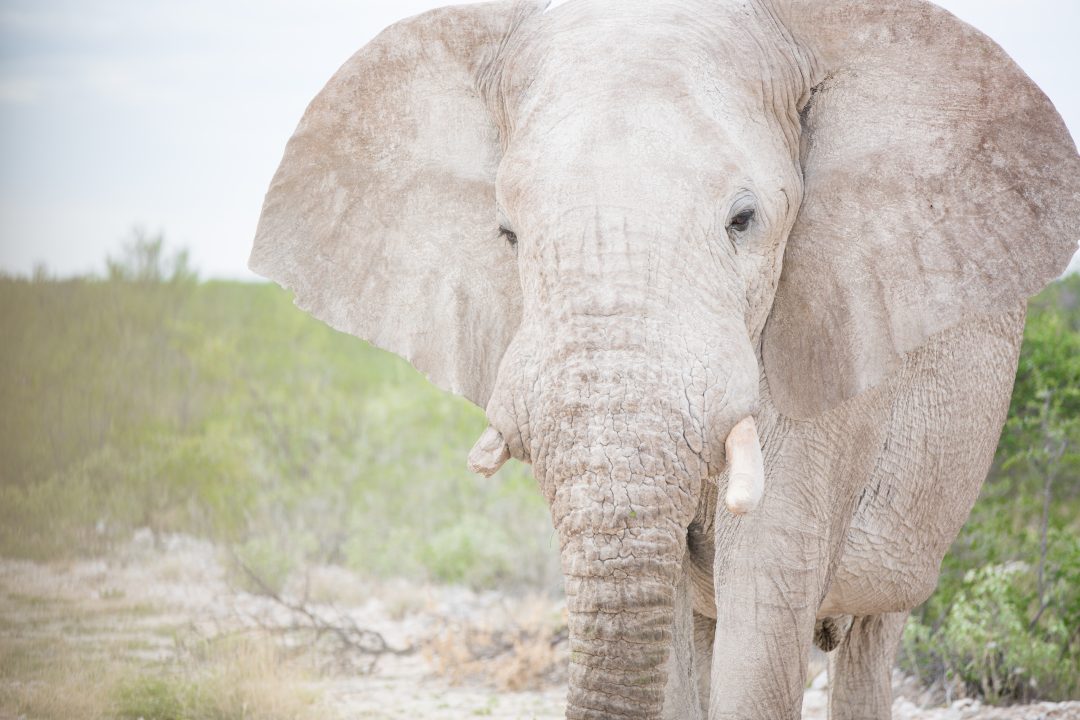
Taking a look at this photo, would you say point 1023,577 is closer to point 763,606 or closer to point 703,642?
point 703,642

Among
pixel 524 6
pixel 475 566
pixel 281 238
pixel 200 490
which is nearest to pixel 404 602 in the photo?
pixel 475 566

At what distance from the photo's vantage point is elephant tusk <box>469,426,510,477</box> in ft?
9.50

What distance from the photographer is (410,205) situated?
158 inches

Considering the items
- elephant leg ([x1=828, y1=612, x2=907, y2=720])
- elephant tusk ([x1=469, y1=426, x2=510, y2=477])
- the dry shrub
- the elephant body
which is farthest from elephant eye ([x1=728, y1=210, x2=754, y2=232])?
the dry shrub

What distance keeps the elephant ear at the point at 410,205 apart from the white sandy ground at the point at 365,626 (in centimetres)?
293

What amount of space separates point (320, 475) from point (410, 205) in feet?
25.9

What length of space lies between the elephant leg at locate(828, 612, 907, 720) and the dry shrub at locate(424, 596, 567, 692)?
6.78 ft

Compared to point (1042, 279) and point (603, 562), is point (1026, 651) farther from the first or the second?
point (603, 562)

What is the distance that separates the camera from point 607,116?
3072mm

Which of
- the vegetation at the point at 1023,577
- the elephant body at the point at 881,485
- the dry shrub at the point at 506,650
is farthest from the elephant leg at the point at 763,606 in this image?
the dry shrub at the point at 506,650

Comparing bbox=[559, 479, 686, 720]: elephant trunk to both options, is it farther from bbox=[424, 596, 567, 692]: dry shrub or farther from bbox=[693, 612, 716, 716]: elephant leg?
bbox=[424, 596, 567, 692]: dry shrub

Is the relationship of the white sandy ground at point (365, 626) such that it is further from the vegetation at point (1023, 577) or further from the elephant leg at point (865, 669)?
the elephant leg at point (865, 669)

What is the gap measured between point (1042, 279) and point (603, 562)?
167 cm

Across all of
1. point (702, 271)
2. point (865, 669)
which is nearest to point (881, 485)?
point (865, 669)
